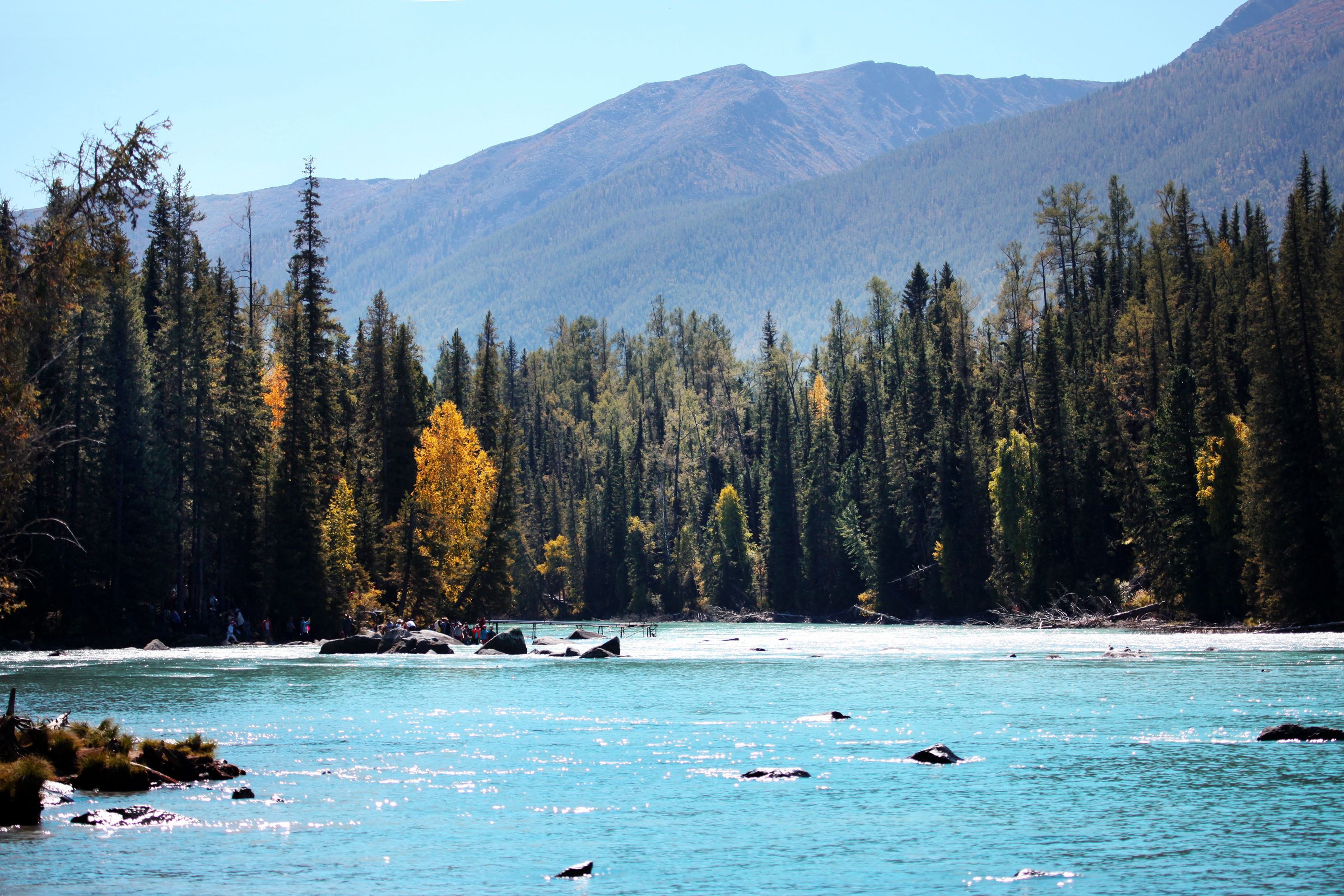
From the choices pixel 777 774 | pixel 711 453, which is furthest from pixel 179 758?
pixel 711 453

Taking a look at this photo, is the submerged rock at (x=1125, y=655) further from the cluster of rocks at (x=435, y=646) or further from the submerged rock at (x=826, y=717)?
the cluster of rocks at (x=435, y=646)

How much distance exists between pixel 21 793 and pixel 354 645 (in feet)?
133

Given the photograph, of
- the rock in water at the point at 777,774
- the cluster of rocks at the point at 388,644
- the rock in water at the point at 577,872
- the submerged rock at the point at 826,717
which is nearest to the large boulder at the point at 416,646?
the cluster of rocks at the point at 388,644

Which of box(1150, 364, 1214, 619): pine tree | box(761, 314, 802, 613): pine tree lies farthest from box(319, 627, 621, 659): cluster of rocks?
box(761, 314, 802, 613): pine tree

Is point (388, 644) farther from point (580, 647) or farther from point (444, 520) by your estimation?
point (444, 520)

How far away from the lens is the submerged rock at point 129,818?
800 inches

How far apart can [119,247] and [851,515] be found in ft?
297

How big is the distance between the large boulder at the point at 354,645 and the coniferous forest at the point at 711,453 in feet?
23.1

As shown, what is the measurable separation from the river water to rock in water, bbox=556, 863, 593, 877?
0.81ft

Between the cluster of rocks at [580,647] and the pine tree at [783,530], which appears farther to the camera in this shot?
the pine tree at [783,530]

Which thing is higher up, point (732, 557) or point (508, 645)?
point (732, 557)

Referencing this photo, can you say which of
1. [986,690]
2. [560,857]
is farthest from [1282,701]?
[560,857]

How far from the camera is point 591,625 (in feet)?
355

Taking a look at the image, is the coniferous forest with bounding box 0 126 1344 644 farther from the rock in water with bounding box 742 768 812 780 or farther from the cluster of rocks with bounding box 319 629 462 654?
the rock in water with bounding box 742 768 812 780
